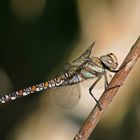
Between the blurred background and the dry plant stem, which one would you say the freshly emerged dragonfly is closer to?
the dry plant stem

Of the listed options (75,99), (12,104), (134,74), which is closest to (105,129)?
(134,74)

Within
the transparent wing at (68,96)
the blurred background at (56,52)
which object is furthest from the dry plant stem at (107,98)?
the blurred background at (56,52)

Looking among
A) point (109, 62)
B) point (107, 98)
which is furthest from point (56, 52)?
point (107, 98)

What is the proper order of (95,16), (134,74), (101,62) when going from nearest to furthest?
(101,62), (134,74), (95,16)

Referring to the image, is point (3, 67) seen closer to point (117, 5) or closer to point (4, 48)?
point (4, 48)

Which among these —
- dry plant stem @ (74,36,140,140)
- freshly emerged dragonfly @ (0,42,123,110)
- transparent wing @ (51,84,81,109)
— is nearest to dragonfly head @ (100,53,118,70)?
freshly emerged dragonfly @ (0,42,123,110)

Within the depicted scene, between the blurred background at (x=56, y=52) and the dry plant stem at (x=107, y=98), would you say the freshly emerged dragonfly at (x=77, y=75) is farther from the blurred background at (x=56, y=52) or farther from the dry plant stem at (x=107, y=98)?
the blurred background at (x=56, y=52)

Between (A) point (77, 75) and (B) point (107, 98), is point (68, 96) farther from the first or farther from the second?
(B) point (107, 98)
